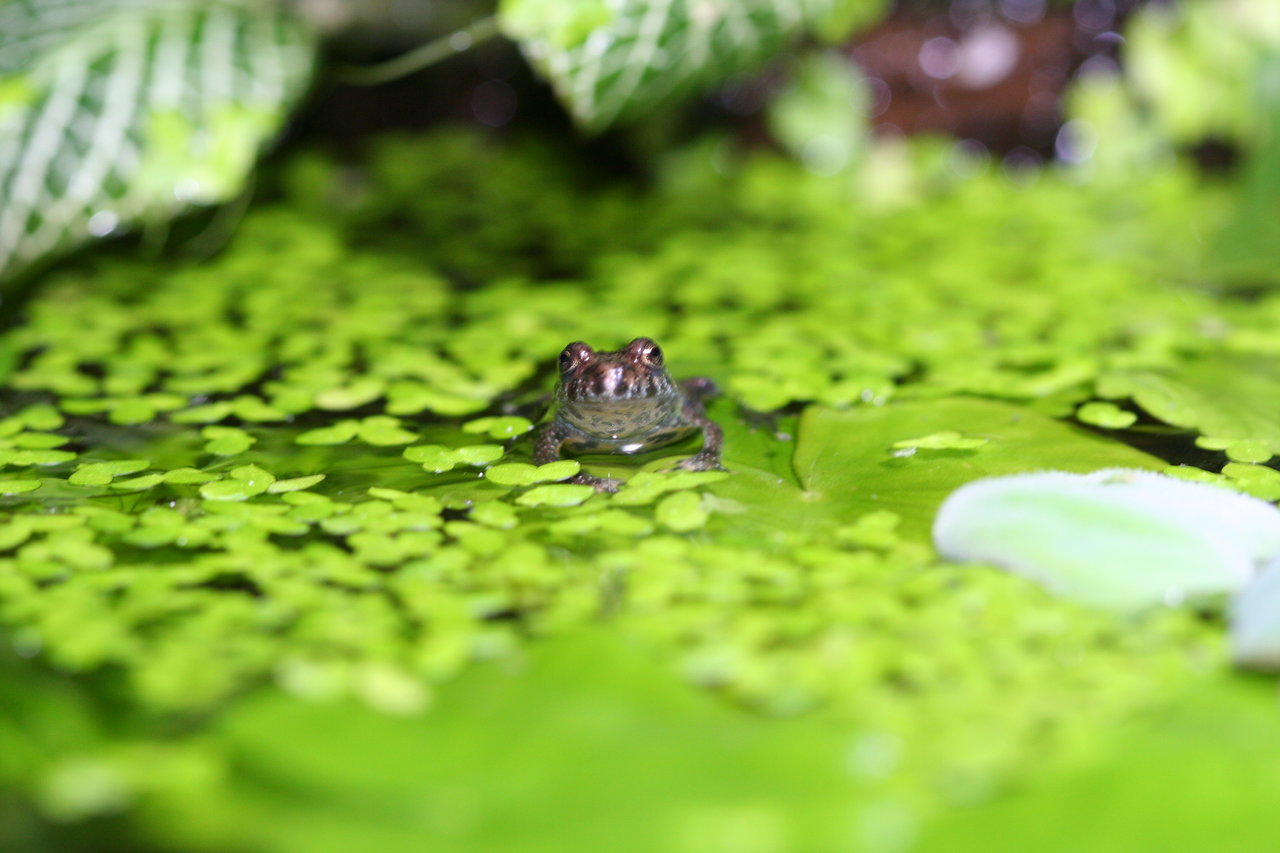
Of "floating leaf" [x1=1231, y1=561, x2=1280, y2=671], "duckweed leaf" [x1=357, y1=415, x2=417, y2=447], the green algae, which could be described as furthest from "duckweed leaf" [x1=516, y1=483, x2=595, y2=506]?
"floating leaf" [x1=1231, y1=561, x2=1280, y2=671]

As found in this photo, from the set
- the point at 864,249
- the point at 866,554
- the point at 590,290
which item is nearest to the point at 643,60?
the point at 590,290

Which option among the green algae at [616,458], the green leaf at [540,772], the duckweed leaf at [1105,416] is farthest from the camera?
the duckweed leaf at [1105,416]

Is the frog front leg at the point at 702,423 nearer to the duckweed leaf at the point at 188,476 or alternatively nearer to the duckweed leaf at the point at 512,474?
the duckweed leaf at the point at 512,474

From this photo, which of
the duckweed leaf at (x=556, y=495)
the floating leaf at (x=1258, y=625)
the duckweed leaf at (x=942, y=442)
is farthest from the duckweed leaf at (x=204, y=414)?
the floating leaf at (x=1258, y=625)

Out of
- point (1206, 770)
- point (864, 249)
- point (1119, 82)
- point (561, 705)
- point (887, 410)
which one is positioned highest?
point (1119, 82)

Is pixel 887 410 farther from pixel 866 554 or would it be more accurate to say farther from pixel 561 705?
pixel 561 705

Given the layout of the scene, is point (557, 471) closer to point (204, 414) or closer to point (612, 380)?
point (612, 380)
